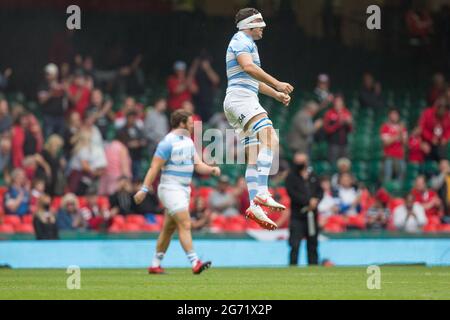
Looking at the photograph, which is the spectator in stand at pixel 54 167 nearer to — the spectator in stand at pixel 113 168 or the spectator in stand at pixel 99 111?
the spectator in stand at pixel 113 168

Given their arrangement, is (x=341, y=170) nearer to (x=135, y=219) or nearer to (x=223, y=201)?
(x=223, y=201)

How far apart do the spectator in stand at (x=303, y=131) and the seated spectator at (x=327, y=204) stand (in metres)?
2.61

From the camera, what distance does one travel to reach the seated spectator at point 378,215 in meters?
27.1

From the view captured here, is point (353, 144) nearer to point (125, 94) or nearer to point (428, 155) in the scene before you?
point (428, 155)

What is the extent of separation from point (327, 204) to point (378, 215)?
110 centimetres

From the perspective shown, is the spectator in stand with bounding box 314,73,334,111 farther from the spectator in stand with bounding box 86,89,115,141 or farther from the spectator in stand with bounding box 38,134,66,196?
the spectator in stand with bounding box 38,134,66,196

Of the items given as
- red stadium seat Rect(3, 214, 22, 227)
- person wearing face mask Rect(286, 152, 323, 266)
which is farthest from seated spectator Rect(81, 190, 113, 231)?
person wearing face mask Rect(286, 152, 323, 266)

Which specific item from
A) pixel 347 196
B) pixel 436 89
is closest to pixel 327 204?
pixel 347 196

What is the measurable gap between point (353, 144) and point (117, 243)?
952 centimetres

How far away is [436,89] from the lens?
108ft

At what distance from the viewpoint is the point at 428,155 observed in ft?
101

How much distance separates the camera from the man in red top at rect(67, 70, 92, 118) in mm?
Answer: 30047

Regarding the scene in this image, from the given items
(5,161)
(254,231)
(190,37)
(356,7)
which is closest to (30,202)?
(5,161)
